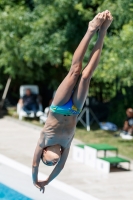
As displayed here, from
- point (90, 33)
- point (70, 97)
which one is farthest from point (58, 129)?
point (90, 33)

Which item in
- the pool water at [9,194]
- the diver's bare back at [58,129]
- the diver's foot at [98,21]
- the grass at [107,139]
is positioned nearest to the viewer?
the diver's foot at [98,21]

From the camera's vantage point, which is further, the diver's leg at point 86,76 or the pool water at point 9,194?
the pool water at point 9,194

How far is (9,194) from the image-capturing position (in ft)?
31.6

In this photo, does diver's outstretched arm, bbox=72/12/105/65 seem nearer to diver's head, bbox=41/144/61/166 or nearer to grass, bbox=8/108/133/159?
diver's head, bbox=41/144/61/166

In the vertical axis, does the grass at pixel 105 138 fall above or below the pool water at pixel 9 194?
below

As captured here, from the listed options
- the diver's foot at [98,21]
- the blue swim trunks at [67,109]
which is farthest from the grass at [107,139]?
the diver's foot at [98,21]

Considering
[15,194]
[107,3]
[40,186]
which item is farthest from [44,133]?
[107,3]

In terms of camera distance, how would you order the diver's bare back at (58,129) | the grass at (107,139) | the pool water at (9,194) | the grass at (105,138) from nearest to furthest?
the diver's bare back at (58,129) → the pool water at (9,194) → the grass at (107,139) → the grass at (105,138)

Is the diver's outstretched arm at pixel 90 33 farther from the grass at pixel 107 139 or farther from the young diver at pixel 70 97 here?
the grass at pixel 107 139

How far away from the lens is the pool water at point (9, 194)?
9.35m

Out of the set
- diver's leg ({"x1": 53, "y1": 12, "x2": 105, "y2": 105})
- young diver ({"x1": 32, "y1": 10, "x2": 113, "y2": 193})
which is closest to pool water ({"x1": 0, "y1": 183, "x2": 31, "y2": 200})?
young diver ({"x1": 32, "y1": 10, "x2": 113, "y2": 193})

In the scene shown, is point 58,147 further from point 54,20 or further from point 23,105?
point 23,105

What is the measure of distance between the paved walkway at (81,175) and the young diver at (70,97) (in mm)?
2799

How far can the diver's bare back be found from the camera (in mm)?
6761
